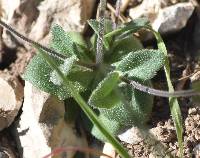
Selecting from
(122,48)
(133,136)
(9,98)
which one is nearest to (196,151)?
(133,136)

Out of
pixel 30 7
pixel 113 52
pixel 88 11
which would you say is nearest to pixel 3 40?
pixel 30 7

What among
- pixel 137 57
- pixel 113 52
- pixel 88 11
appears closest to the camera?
pixel 137 57

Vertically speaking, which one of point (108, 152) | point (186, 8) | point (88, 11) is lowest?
point (108, 152)

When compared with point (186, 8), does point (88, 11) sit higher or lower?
higher

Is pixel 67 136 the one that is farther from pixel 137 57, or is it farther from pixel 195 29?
pixel 195 29

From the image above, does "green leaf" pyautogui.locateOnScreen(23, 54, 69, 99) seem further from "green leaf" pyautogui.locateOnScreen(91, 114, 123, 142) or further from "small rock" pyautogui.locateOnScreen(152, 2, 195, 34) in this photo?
"small rock" pyautogui.locateOnScreen(152, 2, 195, 34)

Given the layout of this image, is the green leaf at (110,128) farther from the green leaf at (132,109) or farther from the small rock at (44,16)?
the small rock at (44,16)

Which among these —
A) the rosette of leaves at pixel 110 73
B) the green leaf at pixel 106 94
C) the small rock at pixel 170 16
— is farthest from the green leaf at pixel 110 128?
the small rock at pixel 170 16
